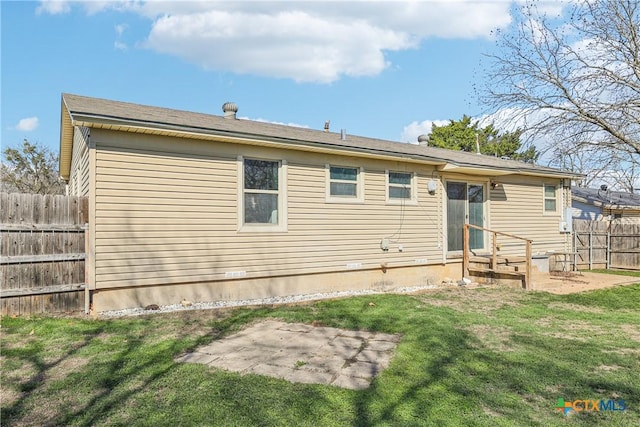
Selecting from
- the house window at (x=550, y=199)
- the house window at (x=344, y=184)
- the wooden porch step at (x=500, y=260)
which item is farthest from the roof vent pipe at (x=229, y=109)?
the house window at (x=550, y=199)

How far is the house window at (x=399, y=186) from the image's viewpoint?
9.02 metres

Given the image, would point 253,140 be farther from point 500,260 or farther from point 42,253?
point 500,260

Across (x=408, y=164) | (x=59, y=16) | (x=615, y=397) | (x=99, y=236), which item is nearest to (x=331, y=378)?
(x=615, y=397)

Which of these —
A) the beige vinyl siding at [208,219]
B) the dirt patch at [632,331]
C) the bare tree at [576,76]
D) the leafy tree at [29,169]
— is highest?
the bare tree at [576,76]

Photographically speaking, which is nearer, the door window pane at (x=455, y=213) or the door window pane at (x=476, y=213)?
the door window pane at (x=455, y=213)

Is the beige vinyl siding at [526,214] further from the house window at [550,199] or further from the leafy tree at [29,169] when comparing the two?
the leafy tree at [29,169]

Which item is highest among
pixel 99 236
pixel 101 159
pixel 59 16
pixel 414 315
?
pixel 59 16

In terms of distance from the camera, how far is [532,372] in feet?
11.9

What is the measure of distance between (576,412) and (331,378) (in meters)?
1.87

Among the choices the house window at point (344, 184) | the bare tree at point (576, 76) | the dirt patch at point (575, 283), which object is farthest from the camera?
the bare tree at point (576, 76)

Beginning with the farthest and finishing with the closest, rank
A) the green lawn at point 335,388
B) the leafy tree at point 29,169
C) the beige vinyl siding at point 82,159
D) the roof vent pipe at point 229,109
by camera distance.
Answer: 1. the leafy tree at point 29,169
2. the roof vent pipe at point 229,109
3. the beige vinyl siding at point 82,159
4. the green lawn at point 335,388

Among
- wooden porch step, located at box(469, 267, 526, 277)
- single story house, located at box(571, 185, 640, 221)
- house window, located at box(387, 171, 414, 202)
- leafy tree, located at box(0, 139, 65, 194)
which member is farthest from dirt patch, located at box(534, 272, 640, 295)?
leafy tree, located at box(0, 139, 65, 194)

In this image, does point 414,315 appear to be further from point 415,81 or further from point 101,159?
point 415,81

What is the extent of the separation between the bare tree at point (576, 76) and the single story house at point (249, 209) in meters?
2.60
